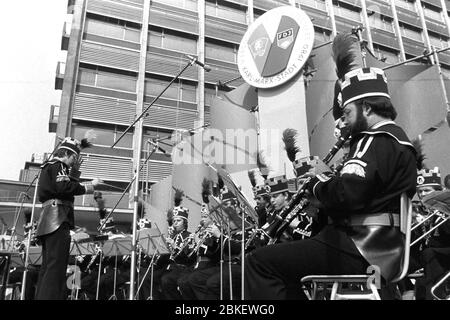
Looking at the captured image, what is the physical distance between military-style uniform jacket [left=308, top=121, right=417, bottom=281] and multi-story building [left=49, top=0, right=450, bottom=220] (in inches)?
740

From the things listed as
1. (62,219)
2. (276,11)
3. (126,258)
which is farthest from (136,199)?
(276,11)

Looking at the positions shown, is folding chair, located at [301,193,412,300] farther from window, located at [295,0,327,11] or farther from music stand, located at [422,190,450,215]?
window, located at [295,0,327,11]

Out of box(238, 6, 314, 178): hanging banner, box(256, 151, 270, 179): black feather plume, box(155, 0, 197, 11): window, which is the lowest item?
box(256, 151, 270, 179): black feather plume

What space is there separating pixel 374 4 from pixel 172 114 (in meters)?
22.0

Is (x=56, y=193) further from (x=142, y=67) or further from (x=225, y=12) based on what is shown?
(x=225, y=12)

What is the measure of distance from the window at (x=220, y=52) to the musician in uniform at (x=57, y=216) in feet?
79.4

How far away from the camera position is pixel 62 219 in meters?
5.13

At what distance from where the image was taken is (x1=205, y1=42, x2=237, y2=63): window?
2880 centimetres

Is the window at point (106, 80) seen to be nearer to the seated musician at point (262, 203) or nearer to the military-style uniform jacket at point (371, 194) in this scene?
the seated musician at point (262, 203)

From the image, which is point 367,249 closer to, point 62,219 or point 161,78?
point 62,219

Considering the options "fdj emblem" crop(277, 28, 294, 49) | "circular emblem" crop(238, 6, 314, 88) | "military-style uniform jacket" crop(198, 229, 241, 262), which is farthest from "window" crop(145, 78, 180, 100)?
"military-style uniform jacket" crop(198, 229, 241, 262)

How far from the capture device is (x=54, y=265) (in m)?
4.87

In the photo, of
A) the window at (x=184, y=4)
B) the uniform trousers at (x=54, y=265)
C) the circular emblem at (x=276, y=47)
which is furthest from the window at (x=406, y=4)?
the uniform trousers at (x=54, y=265)

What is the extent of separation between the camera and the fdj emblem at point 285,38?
29.7ft
